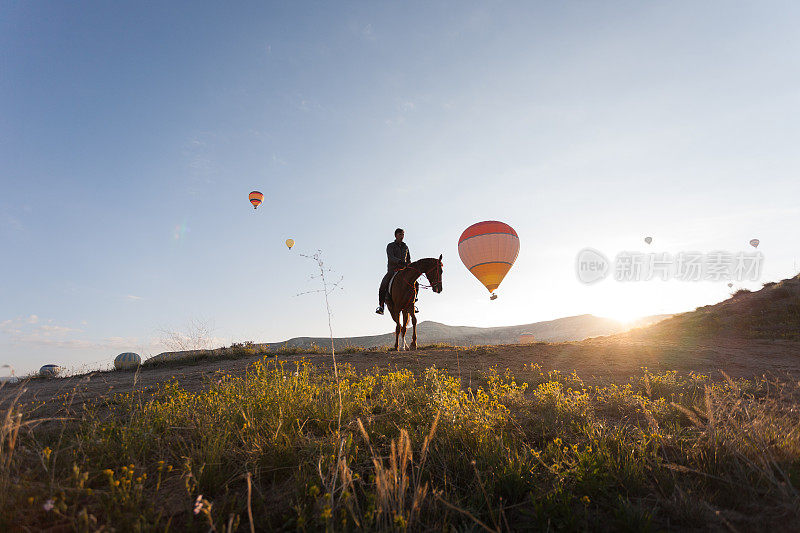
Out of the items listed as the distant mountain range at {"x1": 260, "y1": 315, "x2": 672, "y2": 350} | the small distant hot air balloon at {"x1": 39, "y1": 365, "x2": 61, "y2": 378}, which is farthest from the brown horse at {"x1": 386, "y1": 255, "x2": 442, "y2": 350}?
the distant mountain range at {"x1": 260, "y1": 315, "x2": 672, "y2": 350}

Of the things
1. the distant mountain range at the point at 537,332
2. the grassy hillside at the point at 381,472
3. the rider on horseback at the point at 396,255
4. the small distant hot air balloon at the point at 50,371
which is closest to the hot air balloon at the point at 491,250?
the rider on horseback at the point at 396,255

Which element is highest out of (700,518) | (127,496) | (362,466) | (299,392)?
(299,392)

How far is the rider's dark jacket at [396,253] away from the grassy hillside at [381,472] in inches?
379

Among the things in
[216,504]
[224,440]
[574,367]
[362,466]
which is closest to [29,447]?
[224,440]

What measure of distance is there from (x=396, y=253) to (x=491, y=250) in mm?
6903

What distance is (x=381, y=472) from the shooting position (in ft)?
7.16

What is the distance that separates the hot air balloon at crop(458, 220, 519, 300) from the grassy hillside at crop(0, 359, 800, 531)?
49.0 ft

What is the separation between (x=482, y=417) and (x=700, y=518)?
5.99 feet

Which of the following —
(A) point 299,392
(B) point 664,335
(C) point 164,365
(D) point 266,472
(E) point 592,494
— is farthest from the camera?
(B) point 664,335

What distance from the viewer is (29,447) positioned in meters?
3.46

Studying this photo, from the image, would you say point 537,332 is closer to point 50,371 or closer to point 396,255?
point 396,255

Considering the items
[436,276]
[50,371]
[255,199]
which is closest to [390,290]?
[436,276]

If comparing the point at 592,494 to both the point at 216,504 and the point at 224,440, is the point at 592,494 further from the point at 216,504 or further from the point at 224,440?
the point at 224,440

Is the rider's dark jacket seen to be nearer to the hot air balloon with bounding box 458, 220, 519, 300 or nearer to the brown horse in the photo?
the brown horse
